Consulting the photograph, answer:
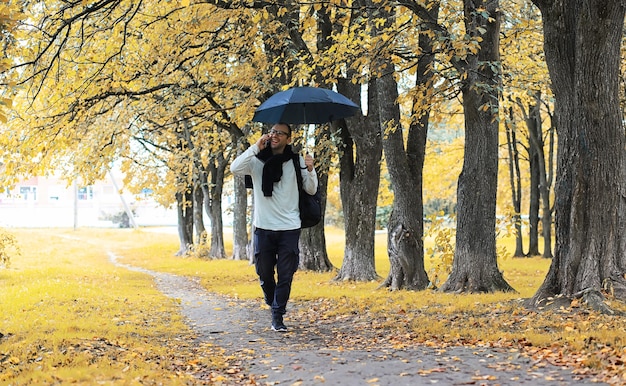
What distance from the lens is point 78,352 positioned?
631 cm

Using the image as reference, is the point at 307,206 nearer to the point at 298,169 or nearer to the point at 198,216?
the point at 298,169

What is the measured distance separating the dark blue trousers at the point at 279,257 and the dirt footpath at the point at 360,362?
444 mm

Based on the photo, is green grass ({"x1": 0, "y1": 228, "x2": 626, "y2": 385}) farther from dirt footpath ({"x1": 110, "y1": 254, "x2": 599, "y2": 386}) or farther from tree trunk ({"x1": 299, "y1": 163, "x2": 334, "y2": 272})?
tree trunk ({"x1": 299, "y1": 163, "x2": 334, "y2": 272})

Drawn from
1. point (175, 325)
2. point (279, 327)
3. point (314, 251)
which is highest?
point (314, 251)

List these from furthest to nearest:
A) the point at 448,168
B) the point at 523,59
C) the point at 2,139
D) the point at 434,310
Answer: the point at 448,168
the point at 523,59
the point at 2,139
the point at 434,310

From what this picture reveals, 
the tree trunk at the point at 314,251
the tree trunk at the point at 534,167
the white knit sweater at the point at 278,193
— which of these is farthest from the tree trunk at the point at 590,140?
the tree trunk at the point at 534,167

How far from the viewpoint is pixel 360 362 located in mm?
5816

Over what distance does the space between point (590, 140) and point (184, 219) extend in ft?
90.0

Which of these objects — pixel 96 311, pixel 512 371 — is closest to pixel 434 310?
pixel 512 371

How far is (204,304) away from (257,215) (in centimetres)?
450

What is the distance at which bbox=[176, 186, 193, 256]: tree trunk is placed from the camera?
1267 inches

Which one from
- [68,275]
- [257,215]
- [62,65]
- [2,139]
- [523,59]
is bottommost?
[68,275]

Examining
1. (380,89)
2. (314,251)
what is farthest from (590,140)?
(314,251)

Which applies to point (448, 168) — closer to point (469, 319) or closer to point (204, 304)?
point (204, 304)
